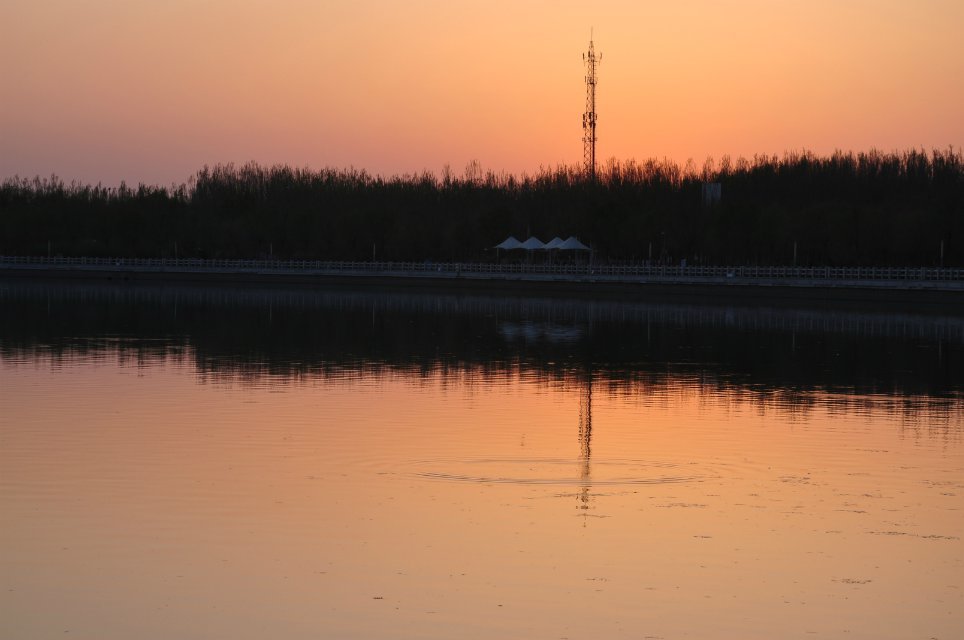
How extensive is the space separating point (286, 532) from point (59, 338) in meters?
30.9

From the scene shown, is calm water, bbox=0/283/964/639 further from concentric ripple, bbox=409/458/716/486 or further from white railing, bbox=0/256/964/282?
white railing, bbox=0/256/964/282

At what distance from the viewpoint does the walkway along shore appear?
78688 millimetres

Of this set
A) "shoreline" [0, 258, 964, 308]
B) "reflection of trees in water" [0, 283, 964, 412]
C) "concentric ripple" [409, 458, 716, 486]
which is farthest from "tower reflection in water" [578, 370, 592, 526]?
"shoreline" [0, 258, 964, 308]

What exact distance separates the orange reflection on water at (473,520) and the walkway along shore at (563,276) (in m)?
55.4

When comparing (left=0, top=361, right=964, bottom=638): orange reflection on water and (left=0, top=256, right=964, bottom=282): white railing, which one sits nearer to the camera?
(left=0, top=361, right=964, bottom=638): orange reflection on water

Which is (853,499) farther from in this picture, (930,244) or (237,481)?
(930,244)

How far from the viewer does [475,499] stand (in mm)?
15914

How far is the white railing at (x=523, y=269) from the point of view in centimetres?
8294

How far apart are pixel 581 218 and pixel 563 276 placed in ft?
94.4

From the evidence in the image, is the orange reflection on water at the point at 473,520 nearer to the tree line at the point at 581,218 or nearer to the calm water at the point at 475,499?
the calm water at the point at 475,499

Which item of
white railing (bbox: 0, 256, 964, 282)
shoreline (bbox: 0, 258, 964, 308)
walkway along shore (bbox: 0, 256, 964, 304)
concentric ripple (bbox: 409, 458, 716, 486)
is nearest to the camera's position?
concentric ripple (bbox: 409, 458, 716, 486)

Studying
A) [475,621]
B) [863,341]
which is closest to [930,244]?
[863,341]

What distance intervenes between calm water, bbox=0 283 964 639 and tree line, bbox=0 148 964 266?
73.3 m

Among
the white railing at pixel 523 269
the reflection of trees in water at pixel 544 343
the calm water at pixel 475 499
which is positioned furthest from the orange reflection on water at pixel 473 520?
the white railing at pixel 523 269
